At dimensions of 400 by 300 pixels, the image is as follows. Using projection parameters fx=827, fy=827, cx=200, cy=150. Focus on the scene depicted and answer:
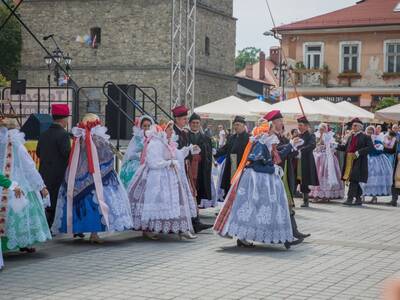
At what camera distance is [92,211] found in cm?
1012

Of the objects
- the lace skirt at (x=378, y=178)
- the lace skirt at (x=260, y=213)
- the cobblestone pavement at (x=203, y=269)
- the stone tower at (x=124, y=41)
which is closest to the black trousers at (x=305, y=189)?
the lace skirt at (x=378, y=178)

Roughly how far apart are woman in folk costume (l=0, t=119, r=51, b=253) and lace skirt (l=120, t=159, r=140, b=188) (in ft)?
9.69

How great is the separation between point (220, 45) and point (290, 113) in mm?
29444

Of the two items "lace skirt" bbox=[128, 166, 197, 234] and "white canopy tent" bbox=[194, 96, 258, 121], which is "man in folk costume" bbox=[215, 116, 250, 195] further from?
"white canopy tent" bbox=[194, 96, 258, 121]

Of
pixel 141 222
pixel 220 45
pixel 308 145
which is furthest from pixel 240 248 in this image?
pixel 220 45

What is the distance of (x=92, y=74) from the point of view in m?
47.2

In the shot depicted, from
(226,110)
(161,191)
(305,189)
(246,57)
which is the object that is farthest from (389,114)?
(246,57)

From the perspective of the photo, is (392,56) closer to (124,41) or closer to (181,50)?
(181,50)

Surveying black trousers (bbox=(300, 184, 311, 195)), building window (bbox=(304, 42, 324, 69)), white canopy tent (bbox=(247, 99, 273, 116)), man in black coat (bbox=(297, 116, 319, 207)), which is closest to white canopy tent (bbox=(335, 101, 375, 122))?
white canopy tent (bbox=(247, 99, 273, 116))

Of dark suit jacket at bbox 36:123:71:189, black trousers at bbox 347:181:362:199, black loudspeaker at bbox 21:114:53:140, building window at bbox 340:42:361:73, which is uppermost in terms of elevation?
building window at bbox 340:42:361:73

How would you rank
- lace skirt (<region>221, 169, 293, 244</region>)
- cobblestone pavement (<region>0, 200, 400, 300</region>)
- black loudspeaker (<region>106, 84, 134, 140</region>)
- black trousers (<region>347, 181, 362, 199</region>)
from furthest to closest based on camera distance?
1. black trousers (<region>347, 181, 362, 199</region>)
2. black loudspeaker (<region>106, 84, 134, 140</region>)
3. lace skirt (<region>221, 169, 293, 244</region>)
4. cobblestone pavement (<region>0, 200, 400, 300</region>)

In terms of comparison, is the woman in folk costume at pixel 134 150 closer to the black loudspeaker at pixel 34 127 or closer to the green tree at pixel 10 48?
the black loudspeaker at pixel 34 127

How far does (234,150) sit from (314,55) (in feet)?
110

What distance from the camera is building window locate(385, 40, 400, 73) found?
44.2 m
